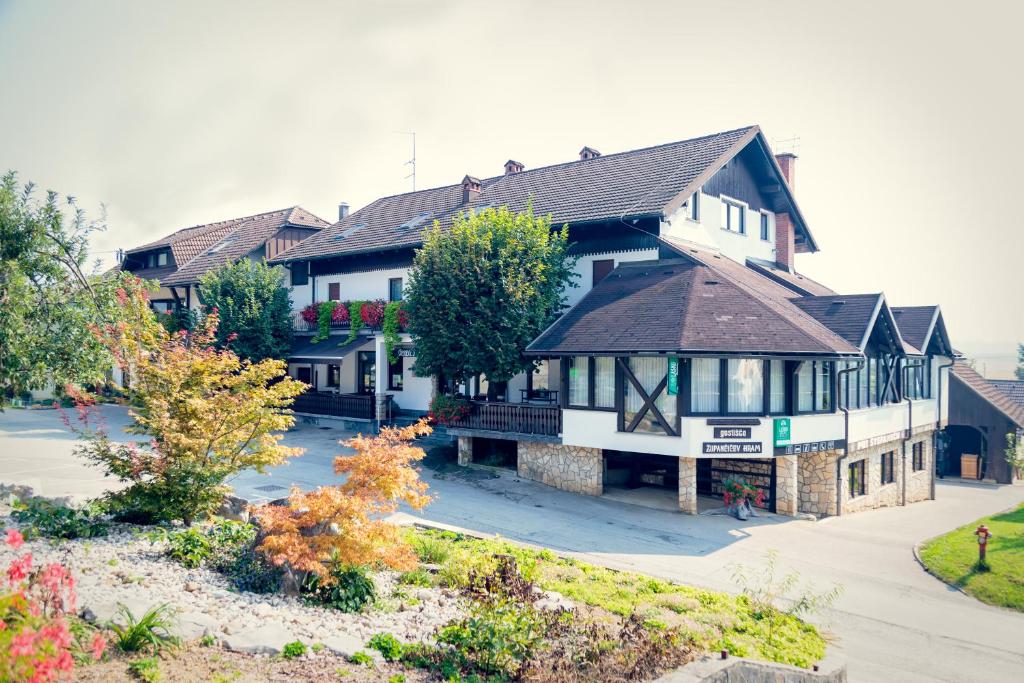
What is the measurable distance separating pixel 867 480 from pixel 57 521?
23.2m

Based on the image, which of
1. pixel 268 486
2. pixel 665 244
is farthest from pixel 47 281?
pixel 665 244

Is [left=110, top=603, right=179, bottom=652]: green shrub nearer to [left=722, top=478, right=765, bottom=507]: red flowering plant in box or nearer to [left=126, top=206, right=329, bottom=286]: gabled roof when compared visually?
[left=722, top=478, right=765, bottom=507]: red flowering plant in box

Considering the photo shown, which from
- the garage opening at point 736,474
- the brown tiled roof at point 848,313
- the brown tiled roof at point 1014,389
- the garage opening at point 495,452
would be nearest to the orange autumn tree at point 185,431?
the garage opening at point 495,452

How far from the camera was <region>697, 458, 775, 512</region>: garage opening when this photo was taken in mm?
19812

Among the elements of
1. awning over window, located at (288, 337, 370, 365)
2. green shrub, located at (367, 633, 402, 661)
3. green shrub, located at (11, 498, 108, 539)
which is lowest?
green shrub, located at (367, 633, 402, 661)

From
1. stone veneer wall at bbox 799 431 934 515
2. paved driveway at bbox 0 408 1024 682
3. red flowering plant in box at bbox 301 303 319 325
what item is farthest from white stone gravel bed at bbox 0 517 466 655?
red flowering plant in box at bbox 301 303 319 325

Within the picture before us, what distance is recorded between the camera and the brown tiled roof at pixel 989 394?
3516 cm

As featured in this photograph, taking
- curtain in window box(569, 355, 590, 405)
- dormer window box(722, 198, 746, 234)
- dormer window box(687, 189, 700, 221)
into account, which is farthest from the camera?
dormer window box(722, 198, 746, 234)

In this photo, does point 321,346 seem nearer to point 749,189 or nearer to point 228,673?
point 749,189

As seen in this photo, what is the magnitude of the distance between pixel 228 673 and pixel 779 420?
50.1 ft

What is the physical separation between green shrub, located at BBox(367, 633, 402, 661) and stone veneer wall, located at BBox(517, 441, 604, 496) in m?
12.9

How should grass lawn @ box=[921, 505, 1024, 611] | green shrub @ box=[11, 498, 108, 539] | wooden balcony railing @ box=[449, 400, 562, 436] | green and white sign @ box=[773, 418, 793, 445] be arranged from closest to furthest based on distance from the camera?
green shrub @ box=[11, 498, 108, 539] → grass lawn @ box=[921, 505, 1024, 611] → green and white sign @ box=[773, 418, 793, 445] → wooden balcony railing @ box=[449, 400, 562, 436]

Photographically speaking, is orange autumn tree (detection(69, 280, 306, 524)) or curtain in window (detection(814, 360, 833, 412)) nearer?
orange autumn tree (detection(69, 280, 306, 524))

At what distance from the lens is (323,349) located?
29500mm
